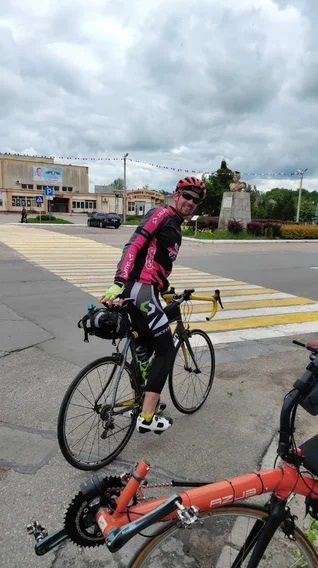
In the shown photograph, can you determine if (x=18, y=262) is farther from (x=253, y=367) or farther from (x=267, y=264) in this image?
(x=253, y=367)

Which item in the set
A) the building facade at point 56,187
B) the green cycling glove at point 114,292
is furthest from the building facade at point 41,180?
the green cycling glove at point 114,292

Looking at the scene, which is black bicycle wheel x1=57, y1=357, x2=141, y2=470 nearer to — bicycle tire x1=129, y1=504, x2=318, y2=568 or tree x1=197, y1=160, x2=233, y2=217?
bicycle tire x1=129, y1=504, x2=318, y2=568

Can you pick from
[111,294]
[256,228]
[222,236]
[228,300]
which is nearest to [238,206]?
[256,228]

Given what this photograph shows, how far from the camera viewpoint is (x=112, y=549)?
1366 mm

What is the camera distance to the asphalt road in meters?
2.49

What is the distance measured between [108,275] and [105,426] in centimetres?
839

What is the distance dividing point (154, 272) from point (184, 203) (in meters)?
0.57

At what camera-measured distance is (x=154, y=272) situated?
10.0 feet

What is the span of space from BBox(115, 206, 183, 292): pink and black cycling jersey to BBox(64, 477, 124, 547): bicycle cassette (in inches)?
58.2

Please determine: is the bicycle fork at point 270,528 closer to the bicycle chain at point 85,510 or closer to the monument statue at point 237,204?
the bicycle chain at point 85,510

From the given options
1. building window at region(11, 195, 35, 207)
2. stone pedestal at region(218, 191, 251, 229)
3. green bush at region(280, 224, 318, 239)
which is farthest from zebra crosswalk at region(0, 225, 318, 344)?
→ building window at region(11, 195, 35, 207)

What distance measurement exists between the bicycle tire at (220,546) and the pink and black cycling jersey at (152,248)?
5.46ft

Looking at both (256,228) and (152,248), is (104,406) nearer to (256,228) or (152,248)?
(152,248)

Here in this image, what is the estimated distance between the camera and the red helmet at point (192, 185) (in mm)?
2990
